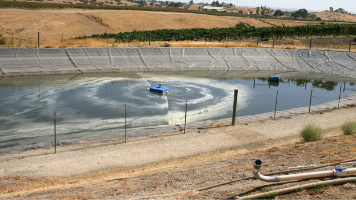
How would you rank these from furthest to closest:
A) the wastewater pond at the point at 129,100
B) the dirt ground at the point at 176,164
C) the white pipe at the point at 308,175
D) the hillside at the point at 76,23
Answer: the hillside at the point at 76,23
the wastewater pond at the point at 129,100
the dirt ground at the point at 176,164
the white pipe at the point at 308,175

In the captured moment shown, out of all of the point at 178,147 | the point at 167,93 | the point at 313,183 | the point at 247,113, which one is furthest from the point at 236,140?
the point at 167,93

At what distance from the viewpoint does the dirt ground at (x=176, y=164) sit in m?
9.40

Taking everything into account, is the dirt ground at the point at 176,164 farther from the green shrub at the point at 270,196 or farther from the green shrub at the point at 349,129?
the green shrub at the point at 349,129

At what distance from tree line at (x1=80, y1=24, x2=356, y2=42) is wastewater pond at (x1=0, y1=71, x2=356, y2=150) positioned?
19852 millimetres

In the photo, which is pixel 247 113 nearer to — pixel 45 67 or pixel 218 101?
pixel 218 101

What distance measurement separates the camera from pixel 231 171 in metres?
11.0

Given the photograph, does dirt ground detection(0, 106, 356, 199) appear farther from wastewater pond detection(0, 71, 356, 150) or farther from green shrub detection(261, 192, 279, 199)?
wastewater pond detection(0, 71, 356, 150)

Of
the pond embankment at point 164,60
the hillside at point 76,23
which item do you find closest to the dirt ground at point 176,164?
the pond embankment at point 164,60

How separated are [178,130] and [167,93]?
9272 mm

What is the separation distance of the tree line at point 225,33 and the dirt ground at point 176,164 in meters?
37.4

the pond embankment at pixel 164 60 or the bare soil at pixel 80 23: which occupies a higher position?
the bare soil at pixel 80 23

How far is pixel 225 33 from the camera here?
207ft

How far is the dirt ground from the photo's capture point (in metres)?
9.40

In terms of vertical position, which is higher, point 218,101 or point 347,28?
point 347,28
